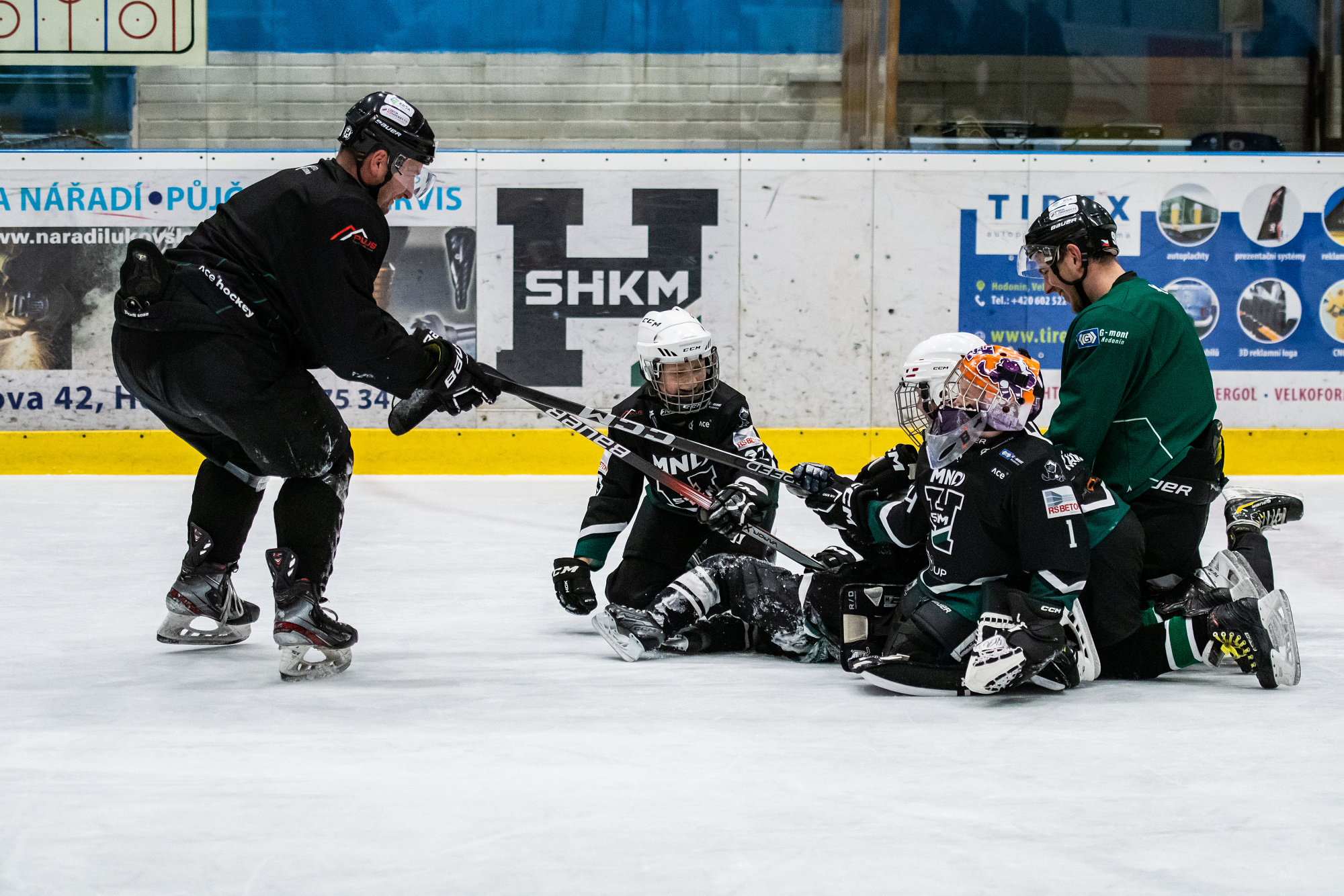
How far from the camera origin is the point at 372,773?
215 centimetres

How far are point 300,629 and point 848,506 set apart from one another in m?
1.17

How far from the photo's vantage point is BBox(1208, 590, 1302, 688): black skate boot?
8.96ft

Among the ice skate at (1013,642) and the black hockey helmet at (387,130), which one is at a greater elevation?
the black hockey helmet at (387,130)

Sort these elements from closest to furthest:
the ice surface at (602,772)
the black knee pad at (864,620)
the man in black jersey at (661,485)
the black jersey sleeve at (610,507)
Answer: the ice surface at (602,772) → the black knee pad at (864,620) → the man in black jersey at (661,485) → the black jersey sleeve at (610,507)

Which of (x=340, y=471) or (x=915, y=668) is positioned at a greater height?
(x=340, y=471)

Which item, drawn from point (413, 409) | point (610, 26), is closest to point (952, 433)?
point (413, 409)

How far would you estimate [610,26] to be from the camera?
727 cm

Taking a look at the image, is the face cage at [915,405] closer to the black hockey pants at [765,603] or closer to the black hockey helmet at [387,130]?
the black hockey pants at [765,603]

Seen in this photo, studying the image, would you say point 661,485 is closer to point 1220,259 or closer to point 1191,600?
point 1191,600

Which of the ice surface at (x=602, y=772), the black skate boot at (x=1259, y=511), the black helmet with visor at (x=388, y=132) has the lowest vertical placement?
the ice surface at (x=602, y=772)

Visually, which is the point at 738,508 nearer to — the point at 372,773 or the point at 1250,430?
the point at 372,773

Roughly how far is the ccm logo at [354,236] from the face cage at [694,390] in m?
0.83

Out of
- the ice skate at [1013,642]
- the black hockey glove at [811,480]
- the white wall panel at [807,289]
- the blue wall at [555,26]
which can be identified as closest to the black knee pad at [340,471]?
the black hockey glove at [811,480]

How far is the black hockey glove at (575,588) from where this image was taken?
3361 mm
